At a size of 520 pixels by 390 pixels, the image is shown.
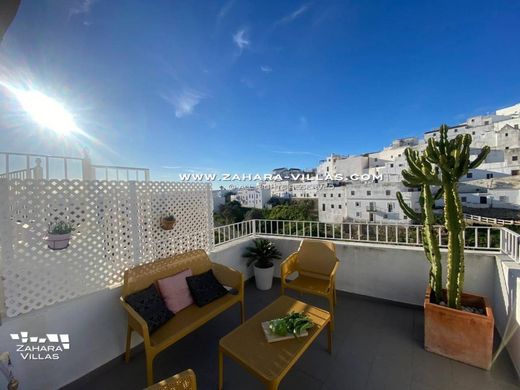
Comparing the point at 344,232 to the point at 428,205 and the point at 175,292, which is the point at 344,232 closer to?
the point at 428,205

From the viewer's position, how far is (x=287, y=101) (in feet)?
22.2

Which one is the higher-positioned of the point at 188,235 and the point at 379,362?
the point at 188,235

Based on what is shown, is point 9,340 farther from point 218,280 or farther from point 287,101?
point 287,101

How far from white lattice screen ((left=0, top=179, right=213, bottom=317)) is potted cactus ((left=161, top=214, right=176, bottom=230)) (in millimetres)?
73

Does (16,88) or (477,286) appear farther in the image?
(477,286)

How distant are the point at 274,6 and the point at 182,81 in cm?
215

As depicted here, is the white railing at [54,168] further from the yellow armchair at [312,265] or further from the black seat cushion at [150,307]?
the yellow armchair at [312,265]

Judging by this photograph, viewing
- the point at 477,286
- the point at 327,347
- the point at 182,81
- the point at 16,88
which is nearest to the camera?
the point at 327,347

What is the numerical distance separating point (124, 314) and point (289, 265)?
2.09 m

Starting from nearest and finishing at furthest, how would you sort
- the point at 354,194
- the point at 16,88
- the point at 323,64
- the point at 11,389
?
the point at 11,389
the point at 16,88
the point at 323,64
the point at 354,194

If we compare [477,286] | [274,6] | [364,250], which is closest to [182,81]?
[274,6]

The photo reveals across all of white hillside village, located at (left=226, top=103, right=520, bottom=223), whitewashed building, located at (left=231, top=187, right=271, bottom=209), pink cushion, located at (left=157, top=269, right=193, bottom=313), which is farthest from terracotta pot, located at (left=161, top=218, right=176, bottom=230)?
whitewashed building, located at (left=231, top=187, right=271, bottom=209)

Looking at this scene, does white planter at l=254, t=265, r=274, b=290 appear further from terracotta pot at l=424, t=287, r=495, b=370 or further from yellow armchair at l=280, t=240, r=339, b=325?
terracotta pot at l=424, t=287, r=495, b=370

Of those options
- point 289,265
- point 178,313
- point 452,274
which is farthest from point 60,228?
point 452,274
